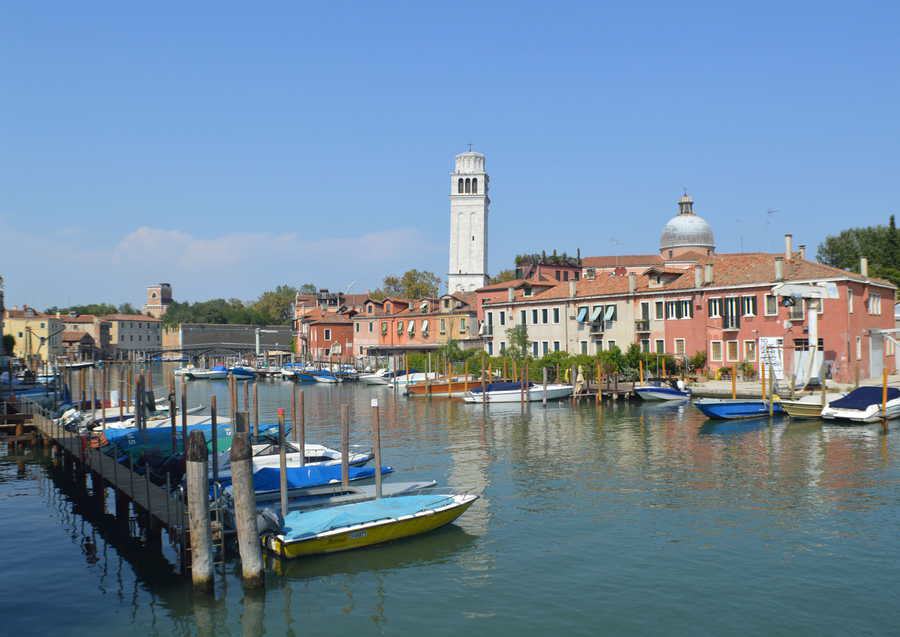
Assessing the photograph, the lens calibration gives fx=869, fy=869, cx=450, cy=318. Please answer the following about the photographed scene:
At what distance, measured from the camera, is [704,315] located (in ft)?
171

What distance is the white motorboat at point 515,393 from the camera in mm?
49803

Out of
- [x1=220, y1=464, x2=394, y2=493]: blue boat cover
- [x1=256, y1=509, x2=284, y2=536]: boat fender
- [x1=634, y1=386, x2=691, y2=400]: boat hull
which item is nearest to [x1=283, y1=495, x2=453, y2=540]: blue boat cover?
[x1=256, y1=509, x2=284, y2=536]: boat fender

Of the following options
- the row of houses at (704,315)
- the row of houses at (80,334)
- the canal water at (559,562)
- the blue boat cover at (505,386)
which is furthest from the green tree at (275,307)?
the canal water at (559,562)

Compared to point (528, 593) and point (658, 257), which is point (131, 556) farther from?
point (658, 257)

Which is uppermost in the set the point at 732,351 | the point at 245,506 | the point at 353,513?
the point at 732,351

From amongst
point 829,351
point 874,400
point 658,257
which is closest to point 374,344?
point 658,257

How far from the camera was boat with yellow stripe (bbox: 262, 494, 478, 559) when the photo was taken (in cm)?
1720

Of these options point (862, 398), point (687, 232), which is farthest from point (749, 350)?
point (687, 232)

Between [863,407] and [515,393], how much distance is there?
63.3 ft

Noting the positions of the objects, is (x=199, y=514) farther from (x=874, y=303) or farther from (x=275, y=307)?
(x=275, y=307)

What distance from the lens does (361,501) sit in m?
Result: 20.0

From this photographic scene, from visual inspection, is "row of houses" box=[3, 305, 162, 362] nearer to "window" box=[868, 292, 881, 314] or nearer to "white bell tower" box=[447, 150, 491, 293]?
"white bell tower" box=[447, 150, 491, 293]

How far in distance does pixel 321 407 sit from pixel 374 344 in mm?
33180

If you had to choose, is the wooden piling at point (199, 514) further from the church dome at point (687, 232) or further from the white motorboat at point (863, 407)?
the church dome at point (687, 232)
